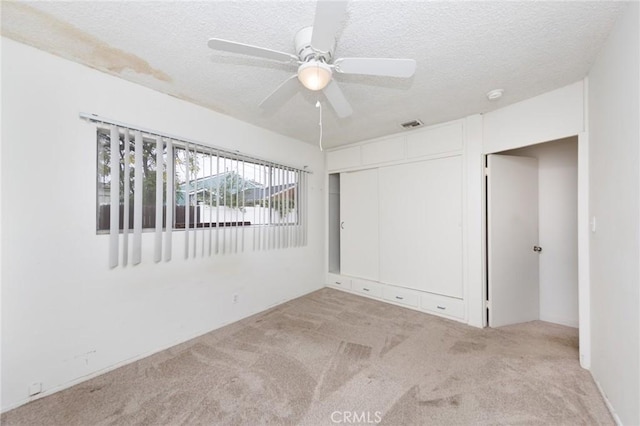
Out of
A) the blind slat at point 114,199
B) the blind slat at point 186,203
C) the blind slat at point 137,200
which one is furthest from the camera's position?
the blind slat at point 186,203

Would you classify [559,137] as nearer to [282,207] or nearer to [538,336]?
[538,336]

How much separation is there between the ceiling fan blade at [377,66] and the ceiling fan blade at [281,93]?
35 cm

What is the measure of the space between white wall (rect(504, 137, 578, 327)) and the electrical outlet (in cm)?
469

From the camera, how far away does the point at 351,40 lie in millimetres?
1601

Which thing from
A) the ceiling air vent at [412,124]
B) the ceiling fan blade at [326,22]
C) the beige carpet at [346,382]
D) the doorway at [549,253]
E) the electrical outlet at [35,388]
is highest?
the ceiling air vent at [412,124]

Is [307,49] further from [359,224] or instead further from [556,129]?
[359,224]

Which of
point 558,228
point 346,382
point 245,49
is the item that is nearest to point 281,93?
point 245,49

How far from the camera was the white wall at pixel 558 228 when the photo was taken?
2.82 meters

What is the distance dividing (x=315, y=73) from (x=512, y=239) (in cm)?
283

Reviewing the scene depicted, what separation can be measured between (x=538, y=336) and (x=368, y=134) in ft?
9.64

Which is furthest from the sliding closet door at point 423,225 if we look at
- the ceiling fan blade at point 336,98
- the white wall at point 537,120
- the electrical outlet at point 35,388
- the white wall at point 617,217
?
the electrical outlet at point 35,388

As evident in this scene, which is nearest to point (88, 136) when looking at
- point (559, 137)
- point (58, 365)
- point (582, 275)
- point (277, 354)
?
point (58, 365)

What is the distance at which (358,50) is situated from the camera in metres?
1.70

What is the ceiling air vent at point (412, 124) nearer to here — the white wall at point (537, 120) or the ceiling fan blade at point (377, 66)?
the white wall at point (537, 120)
